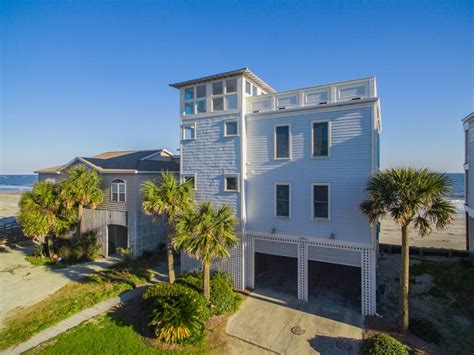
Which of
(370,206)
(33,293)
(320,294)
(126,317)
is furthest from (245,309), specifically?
(33,293)

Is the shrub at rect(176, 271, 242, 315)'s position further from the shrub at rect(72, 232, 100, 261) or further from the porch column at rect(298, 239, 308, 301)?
the shrub at rect(72, 232, 100, 261)

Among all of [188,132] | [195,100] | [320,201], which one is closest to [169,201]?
[188,132]

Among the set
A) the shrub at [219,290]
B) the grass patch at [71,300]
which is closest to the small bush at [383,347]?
the shrub at [219,290]

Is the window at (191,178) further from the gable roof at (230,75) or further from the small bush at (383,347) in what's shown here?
the small bush at (383,347)

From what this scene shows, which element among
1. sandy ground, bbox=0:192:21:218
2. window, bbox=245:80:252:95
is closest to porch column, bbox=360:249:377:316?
window, bbox=245:80:252:95

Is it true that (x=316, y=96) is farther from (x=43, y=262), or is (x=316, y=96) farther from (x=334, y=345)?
(x=43, y=262)
